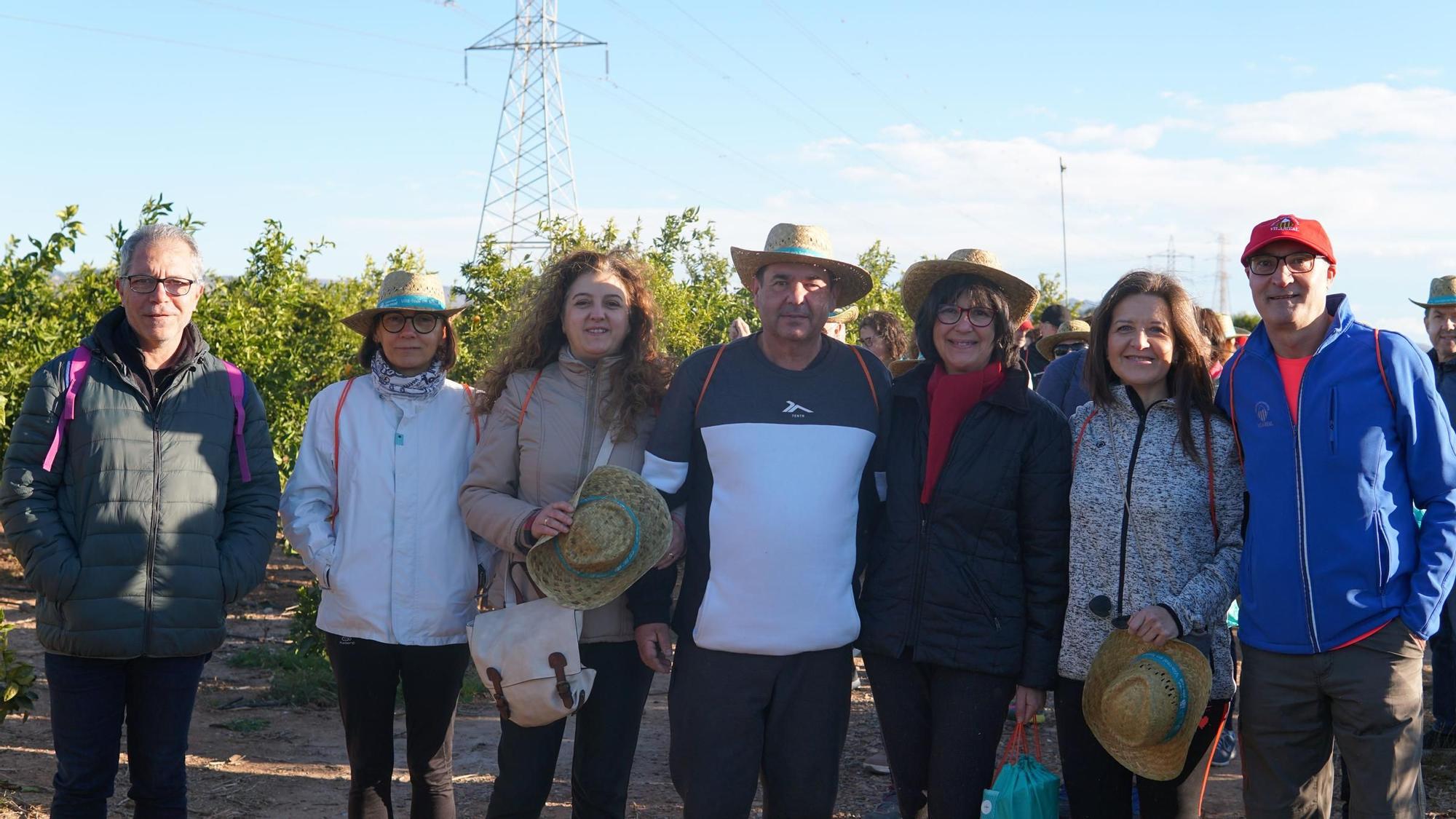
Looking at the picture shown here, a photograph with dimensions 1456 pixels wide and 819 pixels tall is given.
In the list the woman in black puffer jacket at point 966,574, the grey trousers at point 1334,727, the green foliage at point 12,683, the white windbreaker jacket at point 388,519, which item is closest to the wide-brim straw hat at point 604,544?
the white windbreaker jacket at point 388,519

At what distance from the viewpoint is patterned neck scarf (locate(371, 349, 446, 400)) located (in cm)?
380

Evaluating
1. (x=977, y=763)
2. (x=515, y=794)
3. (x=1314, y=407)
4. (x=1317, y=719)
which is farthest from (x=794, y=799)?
(x=1314, y=407)

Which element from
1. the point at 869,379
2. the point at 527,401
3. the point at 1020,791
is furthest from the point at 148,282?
the point at 1020,791

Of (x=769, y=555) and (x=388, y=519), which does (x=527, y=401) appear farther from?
(x=769, y=555)

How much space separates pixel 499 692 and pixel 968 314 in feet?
5.82

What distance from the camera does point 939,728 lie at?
3.35 m

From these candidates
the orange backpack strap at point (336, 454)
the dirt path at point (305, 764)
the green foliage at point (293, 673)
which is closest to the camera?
the orange backpack strap at point (336, 454)

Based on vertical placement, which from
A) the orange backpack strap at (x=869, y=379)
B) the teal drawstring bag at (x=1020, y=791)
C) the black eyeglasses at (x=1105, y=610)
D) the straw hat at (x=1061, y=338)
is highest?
the straw hat at (x=1061, y=338)

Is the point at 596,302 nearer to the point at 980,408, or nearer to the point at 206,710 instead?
the point at 980,408

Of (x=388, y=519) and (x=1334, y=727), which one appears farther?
(x=388, y=519)

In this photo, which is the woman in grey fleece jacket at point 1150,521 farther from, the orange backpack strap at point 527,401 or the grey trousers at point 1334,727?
the orange backpack strap at point 527,401

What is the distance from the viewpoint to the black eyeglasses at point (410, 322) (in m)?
3.89

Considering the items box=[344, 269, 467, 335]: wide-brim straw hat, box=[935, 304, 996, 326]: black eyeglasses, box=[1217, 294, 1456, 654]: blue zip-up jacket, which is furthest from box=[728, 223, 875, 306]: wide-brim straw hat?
box=[1217, 294, 1456, 654]: blue zip-up jacket

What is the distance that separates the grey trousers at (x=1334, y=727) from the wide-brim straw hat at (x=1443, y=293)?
3576mm
